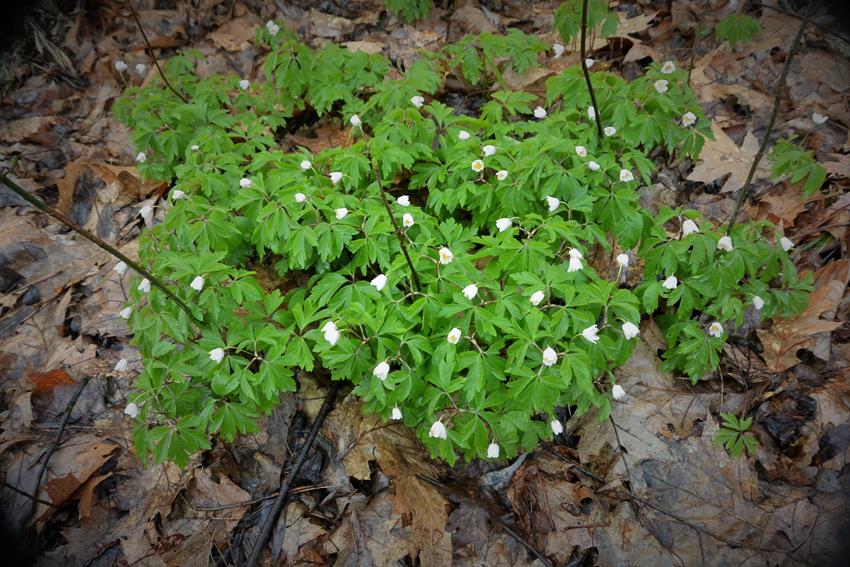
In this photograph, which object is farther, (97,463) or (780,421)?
(97,463)

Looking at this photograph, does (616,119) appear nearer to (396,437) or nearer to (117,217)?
(396,437)

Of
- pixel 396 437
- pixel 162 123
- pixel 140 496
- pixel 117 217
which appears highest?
pixel 162 123

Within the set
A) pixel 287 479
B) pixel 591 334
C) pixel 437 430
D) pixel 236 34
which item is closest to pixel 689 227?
pixel 591 334

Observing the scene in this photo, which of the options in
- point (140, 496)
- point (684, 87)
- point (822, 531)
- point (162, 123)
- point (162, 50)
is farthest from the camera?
point (162, 50)

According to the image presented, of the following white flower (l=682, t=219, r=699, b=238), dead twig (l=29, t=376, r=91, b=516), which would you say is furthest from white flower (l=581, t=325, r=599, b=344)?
dead twig (l=29, t=376, r=91, b=516)

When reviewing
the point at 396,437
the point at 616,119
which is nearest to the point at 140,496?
the point at 396,437

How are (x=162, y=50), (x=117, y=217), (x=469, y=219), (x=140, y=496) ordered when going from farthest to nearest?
(x=162, y=50) < (x=117, y=217) < (x=469, y=219) < (x=140, y=496)
